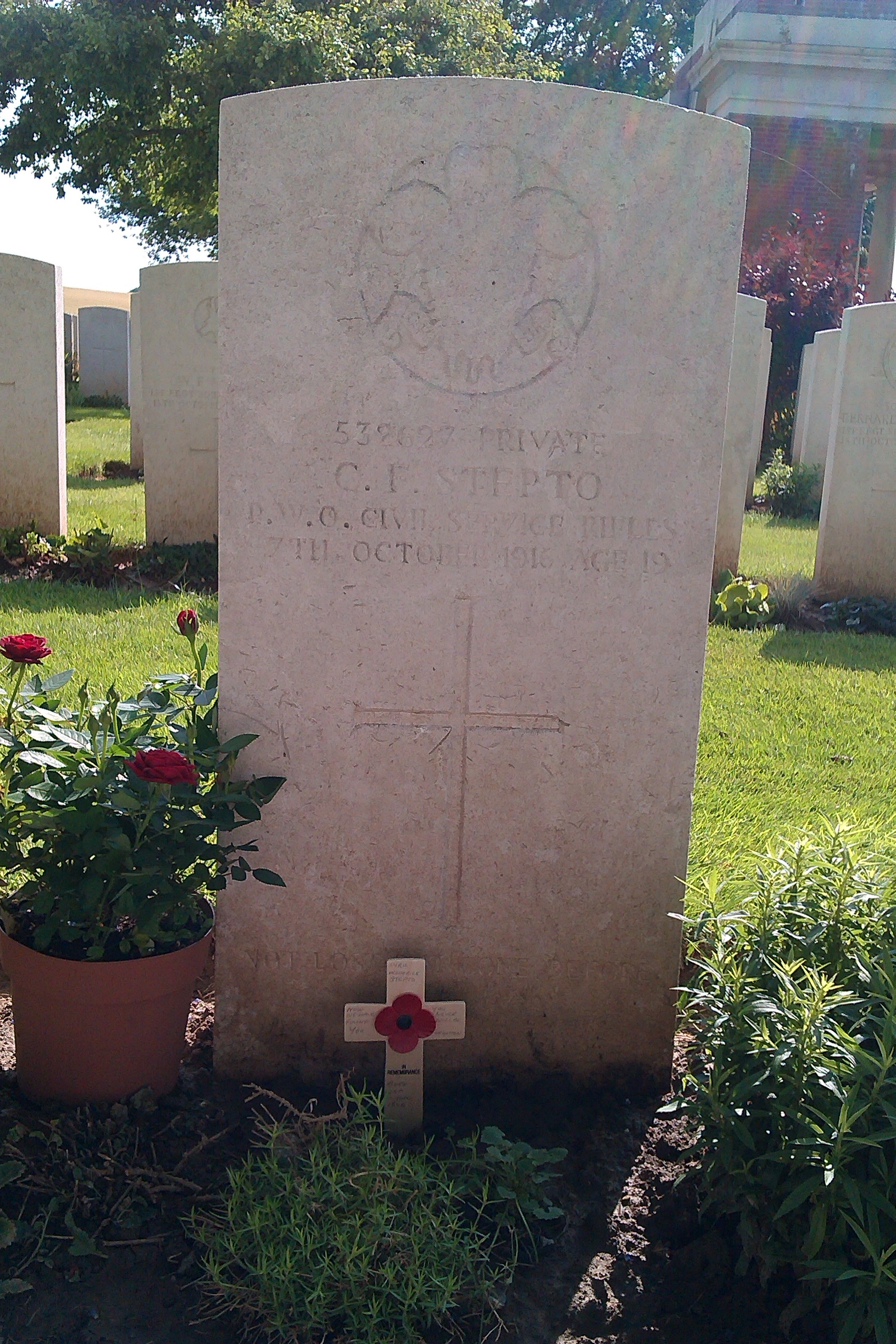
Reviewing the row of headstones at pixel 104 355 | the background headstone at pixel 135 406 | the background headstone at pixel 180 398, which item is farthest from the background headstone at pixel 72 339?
the background headstone at pixel 180 398

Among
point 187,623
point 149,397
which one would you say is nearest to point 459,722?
point 187,623

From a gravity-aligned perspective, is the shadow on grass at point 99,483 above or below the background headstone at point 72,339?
below

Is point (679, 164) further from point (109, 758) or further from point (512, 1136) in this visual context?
point (512, 1136)

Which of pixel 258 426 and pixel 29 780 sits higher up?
pixel 258 426

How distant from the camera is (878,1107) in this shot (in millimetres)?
1882

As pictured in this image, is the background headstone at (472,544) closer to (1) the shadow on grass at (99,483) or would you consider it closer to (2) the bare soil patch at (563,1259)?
(2) the bare soil patch at (563,1259)

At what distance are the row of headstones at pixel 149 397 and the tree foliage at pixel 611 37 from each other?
27.3 m

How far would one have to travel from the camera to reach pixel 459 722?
252cm

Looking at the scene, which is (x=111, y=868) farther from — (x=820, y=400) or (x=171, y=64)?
(x=171, y=64)

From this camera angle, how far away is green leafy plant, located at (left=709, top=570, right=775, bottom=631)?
287 inches

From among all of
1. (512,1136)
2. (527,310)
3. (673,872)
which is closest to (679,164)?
(527,310)

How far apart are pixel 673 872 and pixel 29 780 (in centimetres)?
139

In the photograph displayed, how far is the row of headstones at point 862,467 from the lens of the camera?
25.0 ft

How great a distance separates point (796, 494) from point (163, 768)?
12333mm
